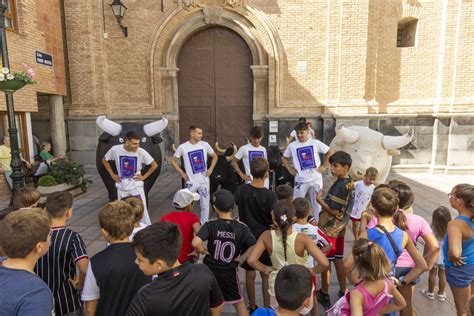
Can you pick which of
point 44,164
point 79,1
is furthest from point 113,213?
point 79,1

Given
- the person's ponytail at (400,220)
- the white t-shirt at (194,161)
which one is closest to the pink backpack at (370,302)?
the person's ponytail at (400,220)

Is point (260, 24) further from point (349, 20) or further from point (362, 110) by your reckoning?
point (362, 110)

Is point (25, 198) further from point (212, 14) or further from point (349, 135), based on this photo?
point (212, 14)

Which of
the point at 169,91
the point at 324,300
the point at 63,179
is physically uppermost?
the point at 169,91

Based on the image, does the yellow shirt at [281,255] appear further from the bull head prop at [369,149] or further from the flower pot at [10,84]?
the flower pot at [10,84]

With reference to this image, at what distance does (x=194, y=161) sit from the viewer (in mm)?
5684

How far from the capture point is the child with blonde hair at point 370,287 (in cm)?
213

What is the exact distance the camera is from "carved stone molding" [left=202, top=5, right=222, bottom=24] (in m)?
11.3

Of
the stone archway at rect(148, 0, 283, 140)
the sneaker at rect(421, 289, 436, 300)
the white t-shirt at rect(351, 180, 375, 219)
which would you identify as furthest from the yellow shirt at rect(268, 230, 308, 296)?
the stone archway at rect(148, 0, 283, 140)

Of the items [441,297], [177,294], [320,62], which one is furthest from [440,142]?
[177,294]

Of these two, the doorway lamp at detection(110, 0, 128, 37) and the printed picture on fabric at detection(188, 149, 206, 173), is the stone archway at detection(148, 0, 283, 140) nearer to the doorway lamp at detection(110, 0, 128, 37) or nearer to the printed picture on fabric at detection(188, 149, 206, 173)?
the doorway lamp at detection(110, 0, 128, 37)

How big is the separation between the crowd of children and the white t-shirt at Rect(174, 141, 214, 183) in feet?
7.12

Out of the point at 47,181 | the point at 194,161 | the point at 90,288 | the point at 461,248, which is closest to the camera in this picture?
the point at 90,288

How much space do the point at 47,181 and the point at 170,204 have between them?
3.34 metres
